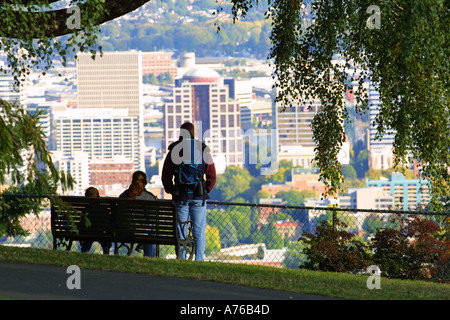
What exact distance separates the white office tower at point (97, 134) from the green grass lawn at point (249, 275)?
18044 centimetres

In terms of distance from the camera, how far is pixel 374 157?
17800cm

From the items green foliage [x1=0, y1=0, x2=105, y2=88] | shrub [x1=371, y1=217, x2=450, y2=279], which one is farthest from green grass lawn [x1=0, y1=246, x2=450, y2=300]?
green foliage [x1=0, y1=0, x2=105, y2=88]

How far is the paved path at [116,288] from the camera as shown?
5.65 metres

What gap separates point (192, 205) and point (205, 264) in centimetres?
104

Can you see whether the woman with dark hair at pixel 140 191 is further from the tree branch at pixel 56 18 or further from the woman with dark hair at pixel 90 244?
the tree branch at pixel 56 18

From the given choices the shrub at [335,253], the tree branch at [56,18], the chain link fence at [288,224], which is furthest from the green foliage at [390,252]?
the tree branch at [56,18]

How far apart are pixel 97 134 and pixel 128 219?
617ft

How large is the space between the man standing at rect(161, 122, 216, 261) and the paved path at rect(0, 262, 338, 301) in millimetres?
Answer: 1761

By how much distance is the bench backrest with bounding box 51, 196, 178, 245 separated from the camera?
8.27m

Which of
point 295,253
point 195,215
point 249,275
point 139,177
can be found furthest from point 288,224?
point 249,275

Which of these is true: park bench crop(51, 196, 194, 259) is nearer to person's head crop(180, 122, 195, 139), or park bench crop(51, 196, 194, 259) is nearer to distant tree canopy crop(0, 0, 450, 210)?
person's head crop(180, 122, 195, 139)

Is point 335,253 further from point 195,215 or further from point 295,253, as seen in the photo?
point 295,253

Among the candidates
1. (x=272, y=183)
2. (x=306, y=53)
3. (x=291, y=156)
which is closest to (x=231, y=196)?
(x=272, y=183)
